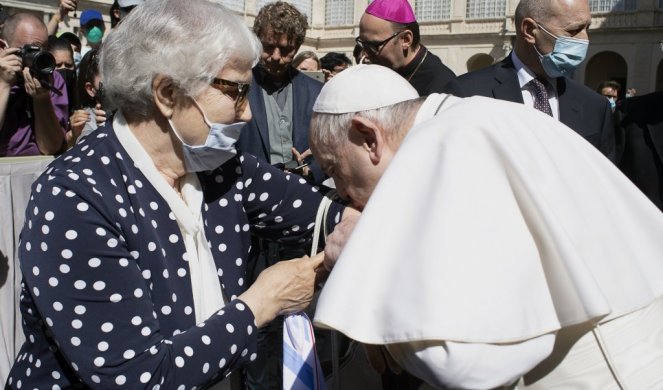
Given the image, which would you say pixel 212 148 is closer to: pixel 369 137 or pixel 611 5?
pixel 369 137

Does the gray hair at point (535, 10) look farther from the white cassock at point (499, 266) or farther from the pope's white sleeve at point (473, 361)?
the pope's white sleeve at point (473, 361)

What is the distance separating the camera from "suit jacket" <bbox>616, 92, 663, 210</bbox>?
3.50 m

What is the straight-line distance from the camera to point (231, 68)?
209 cm

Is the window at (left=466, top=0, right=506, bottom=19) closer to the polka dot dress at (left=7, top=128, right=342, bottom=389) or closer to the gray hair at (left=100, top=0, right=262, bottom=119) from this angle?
the gray hair at (left=100, top=0, right=262, bottom=119)

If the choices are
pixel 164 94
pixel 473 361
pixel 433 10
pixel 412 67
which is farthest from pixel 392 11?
pixel 433 10

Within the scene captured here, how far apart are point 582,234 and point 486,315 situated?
35 cm

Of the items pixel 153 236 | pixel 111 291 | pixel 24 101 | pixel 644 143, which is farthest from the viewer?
pixel 24 101

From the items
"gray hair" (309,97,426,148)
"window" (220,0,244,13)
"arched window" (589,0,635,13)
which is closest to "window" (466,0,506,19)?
"arched window" (589,0,635,13)

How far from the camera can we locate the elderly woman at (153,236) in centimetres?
179

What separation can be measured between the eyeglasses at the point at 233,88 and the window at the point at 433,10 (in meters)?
33.1

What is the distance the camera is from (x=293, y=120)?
4469 mm

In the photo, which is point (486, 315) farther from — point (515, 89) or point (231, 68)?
point (515, 89)

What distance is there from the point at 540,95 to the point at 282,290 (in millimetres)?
2514

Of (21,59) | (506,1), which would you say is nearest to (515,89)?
(21,59)
